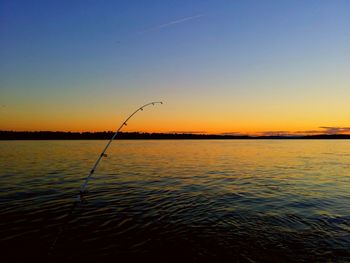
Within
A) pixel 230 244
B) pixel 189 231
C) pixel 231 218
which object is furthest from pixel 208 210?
pixel 230 244

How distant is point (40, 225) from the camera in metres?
11.3

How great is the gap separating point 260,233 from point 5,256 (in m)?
7.73

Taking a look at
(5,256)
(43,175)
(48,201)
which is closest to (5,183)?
(43,175)

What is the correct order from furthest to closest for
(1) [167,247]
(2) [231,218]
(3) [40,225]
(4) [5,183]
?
(4) [5,183] < (2) [231,218] < (3) [40,225] < (1) [167,247]

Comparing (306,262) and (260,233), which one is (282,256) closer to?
(306,262)

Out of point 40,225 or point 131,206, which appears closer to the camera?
point 40,225

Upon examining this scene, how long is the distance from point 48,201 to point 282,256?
1123 centimetres

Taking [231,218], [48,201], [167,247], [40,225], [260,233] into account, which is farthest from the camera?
[48,201]

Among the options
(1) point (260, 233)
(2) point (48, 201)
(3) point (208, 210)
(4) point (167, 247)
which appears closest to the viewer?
(4) point (167, 247)

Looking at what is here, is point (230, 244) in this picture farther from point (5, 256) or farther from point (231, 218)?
point (5, 256)

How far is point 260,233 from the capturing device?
10.5 m

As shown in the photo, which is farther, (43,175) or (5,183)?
(43,175)

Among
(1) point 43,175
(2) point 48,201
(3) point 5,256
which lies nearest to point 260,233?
(3) point 5,256

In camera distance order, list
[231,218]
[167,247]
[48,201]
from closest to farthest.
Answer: [167,247]
[231,218]
[48,201]
